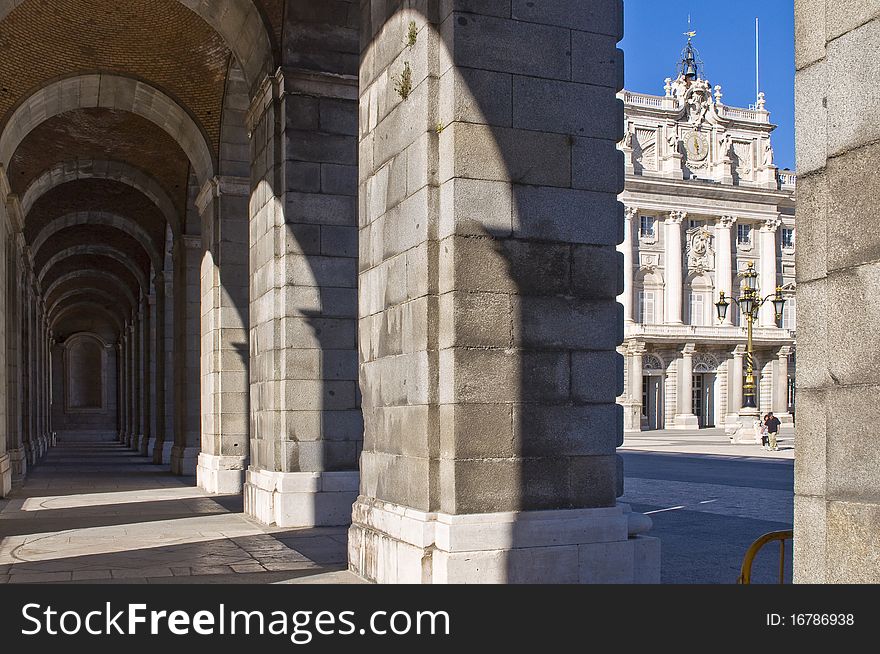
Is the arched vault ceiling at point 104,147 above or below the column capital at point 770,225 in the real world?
below

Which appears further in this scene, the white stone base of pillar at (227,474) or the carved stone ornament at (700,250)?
the carved stone ornament at (700,250)

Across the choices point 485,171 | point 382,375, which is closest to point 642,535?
point 382,375

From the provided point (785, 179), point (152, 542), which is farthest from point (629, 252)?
point (152, 542)

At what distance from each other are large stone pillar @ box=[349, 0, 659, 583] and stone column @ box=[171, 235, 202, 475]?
14.2 meters

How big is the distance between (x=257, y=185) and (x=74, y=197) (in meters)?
15.0

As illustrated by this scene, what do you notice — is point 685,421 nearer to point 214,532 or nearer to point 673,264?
point 673,264

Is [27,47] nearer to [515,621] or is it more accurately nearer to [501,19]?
[501,19]

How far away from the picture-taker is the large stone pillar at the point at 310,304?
38.2 ft

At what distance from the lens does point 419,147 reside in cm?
716

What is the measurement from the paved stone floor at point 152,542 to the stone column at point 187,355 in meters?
3.40

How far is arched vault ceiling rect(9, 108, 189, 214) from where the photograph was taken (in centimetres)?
2050

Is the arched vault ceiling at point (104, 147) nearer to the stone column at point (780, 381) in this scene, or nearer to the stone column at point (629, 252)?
the stone column at point (629, 252)

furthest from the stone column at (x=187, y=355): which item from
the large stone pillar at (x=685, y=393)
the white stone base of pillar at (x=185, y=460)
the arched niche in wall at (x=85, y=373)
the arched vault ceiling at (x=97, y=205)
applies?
the large stone pillar at (x=685, y=393)

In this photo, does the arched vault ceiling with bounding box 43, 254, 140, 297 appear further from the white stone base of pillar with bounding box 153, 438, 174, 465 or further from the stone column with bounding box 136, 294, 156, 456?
the white stone base of pillar with bounding box 153, 438, 174, 465
